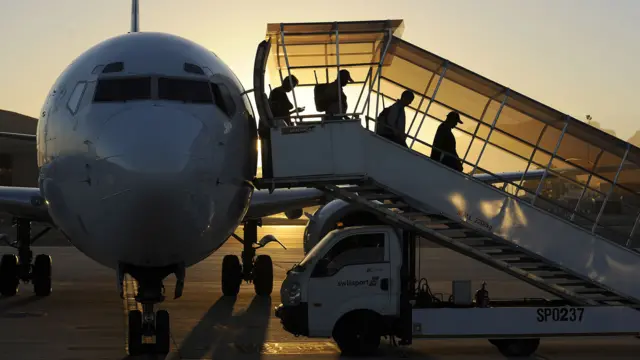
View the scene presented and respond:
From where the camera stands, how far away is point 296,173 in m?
12.5

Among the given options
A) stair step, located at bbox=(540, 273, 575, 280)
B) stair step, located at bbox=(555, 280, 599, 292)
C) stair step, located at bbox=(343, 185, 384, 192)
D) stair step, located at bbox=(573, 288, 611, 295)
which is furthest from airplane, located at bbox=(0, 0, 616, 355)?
stair step, located at bbox=(573, 288, 611, 295)

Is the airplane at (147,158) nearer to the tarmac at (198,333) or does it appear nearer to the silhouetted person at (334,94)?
the silhouetted person at (334,94)

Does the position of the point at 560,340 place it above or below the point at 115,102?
below

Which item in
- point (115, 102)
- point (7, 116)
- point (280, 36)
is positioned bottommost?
point (7, 116)

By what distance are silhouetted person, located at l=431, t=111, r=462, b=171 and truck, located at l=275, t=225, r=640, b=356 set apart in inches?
60.7

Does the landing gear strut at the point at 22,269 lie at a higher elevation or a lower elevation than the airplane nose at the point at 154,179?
lower

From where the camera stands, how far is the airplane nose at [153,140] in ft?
34.2

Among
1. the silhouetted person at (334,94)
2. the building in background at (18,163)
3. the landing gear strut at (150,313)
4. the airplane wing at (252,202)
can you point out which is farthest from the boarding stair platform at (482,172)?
the building in background at (18,163)

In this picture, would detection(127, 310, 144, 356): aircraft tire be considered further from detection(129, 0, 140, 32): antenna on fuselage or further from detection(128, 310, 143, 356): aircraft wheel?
detection(129, 0, 140, 32): antenna on fuselage

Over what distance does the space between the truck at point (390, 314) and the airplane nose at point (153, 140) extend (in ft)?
8.67

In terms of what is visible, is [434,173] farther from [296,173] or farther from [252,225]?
[252,225]

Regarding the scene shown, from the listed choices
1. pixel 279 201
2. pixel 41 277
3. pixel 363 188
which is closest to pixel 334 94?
pixel 363 188

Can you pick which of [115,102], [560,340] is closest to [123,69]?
[115,102]

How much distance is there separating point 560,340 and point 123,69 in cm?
758
